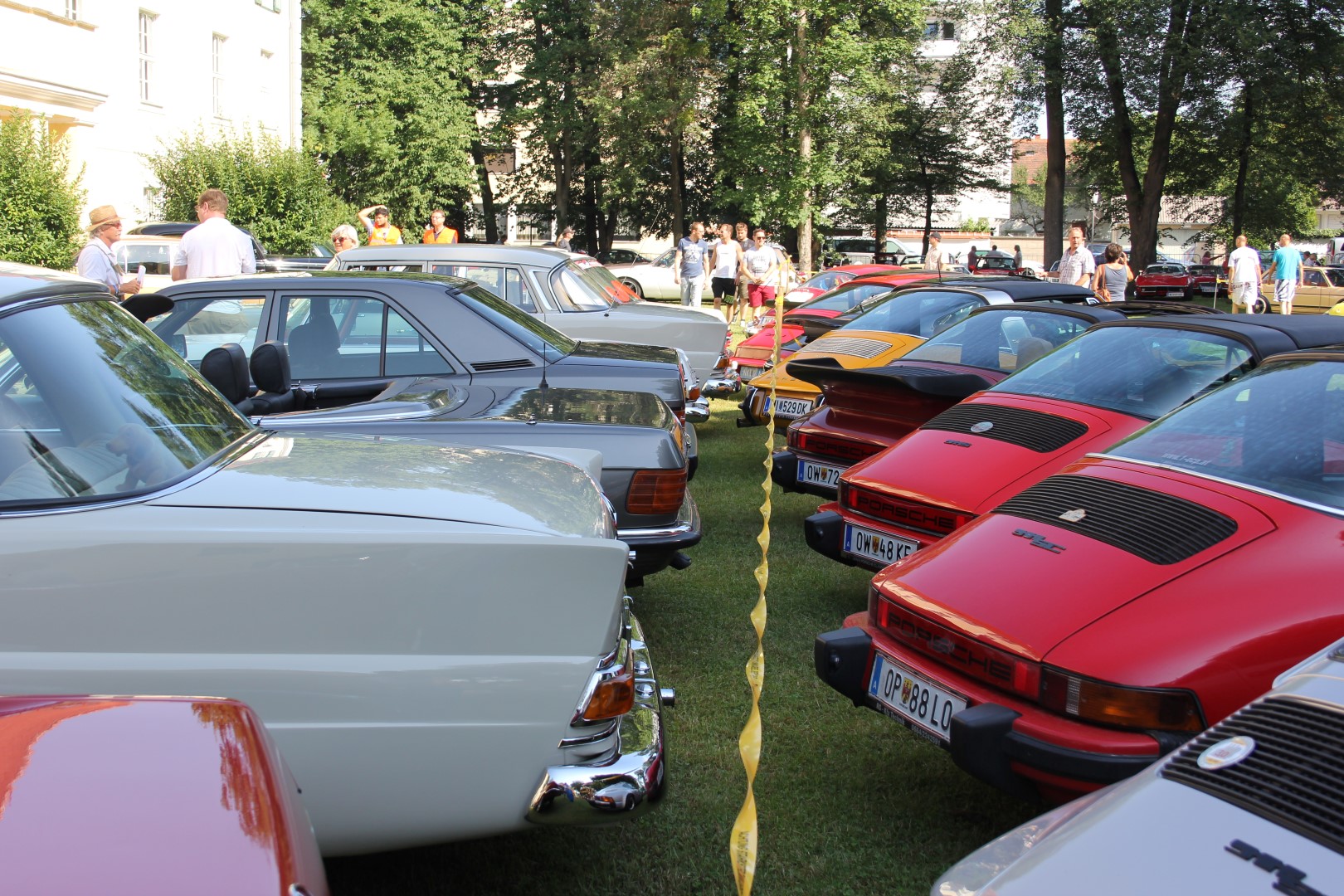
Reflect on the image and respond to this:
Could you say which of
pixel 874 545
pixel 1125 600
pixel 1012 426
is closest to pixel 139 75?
pixel 874 545

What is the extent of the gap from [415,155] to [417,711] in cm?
3974

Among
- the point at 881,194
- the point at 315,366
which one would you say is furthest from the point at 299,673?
the point at 881,194

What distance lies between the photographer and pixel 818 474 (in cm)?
658

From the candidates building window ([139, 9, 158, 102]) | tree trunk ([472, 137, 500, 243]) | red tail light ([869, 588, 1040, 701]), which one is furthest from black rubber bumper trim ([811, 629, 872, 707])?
tree trunk ([472, 137, 500, 243])

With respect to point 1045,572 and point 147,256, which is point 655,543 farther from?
point 147,256

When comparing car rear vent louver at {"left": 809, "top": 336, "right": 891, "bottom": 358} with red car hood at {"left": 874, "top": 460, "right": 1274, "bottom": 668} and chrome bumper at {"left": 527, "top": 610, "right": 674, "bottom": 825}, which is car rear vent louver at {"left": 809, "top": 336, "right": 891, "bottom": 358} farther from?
chrome bumper at {"left": 527, "top": 610, "right": 674, "bottom": 825}

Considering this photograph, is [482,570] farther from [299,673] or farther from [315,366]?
[315,366]

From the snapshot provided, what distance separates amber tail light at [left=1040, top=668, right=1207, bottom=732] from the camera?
111 inches

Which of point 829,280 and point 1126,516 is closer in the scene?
point 1126,516

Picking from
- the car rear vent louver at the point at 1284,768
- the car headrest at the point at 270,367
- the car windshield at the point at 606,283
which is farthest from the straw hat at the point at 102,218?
the car rear vent louver at the point at 1284,768

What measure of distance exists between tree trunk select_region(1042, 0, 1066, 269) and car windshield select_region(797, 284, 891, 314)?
1990 cm

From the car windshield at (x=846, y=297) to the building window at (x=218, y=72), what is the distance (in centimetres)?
1933

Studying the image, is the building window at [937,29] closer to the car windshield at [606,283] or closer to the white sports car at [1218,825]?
the car windshield at [606,283]

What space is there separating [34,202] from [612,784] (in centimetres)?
1685
